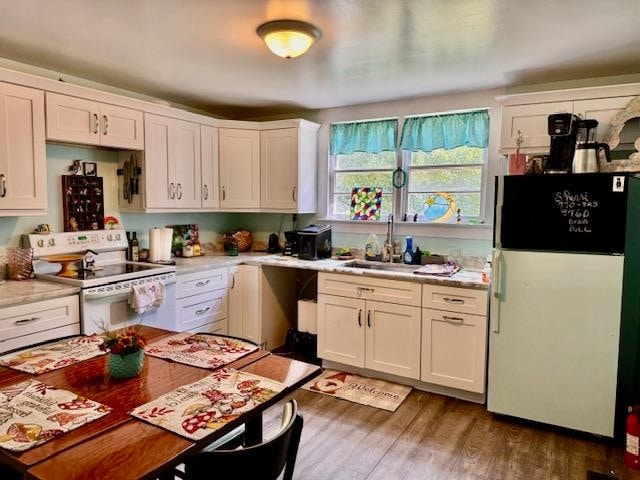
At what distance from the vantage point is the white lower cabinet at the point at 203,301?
3.54 meters

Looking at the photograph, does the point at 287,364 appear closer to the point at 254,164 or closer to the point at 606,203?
the point at 606,203

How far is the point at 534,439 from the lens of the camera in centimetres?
271

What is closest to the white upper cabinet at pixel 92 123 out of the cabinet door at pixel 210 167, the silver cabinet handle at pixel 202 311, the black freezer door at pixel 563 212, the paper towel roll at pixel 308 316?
the cabinet door at pixel 210 167

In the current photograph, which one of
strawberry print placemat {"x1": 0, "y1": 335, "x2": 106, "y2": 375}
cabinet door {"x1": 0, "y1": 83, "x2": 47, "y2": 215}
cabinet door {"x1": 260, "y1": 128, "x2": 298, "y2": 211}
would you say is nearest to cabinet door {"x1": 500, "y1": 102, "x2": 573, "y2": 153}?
cabinet door {"x1": 260, "y1": 128, "x2": 298, "y2": 211}

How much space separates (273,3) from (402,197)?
7.60 feet

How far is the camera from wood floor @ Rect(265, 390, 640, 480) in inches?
92.9

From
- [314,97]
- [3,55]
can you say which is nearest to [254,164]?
[314,97]

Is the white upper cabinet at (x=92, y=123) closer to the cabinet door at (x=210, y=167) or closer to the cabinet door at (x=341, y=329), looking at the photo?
the cabinet door at (x=210, y=167)

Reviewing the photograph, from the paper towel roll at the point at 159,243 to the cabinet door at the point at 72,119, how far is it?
34.9 inches

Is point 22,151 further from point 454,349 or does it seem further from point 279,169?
point 454,349

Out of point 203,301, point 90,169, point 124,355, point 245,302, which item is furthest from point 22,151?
point 245,302

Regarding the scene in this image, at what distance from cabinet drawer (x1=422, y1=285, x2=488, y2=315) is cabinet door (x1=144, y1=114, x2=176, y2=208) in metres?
2.24

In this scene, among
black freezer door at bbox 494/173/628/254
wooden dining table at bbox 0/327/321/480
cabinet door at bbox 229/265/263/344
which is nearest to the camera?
wooden dining table at bbox 0/327/321/480

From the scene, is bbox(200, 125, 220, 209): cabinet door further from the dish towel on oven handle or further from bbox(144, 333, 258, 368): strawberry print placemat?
bbox(144, 333, 258, 368): strawberry print placemat
